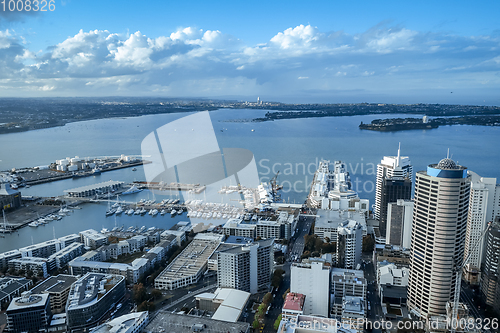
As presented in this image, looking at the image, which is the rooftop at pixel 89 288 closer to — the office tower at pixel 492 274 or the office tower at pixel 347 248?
the office tower at pixel 347 248

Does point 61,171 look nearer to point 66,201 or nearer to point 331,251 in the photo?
point 66,201

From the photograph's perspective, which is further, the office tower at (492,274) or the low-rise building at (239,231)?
the low-rise building at (239,231)

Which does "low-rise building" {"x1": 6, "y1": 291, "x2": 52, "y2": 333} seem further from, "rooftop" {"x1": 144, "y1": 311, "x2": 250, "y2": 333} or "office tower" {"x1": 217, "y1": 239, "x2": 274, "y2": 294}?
"office tower" {"x1": 217, "y1": 239, "x2": 274, "y2": 294}

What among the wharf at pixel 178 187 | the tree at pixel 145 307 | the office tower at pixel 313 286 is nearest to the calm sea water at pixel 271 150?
the wharf at pixel 178 187

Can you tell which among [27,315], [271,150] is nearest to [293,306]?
[27,315]

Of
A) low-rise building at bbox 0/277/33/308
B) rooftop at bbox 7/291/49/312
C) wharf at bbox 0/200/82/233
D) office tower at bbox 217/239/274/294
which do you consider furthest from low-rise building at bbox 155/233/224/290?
wharf at bbox 0/200/82/233
